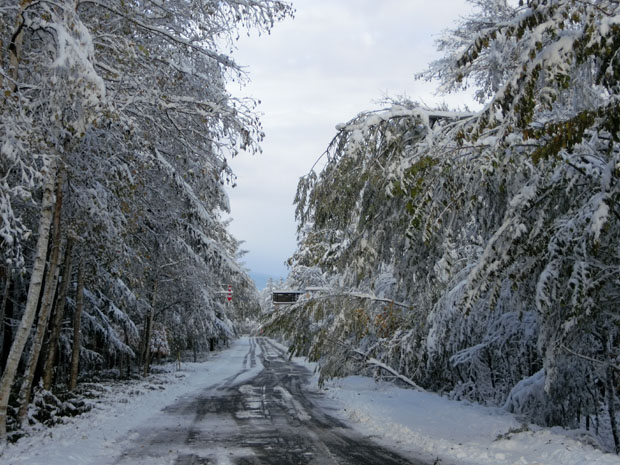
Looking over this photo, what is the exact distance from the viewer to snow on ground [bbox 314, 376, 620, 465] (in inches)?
320

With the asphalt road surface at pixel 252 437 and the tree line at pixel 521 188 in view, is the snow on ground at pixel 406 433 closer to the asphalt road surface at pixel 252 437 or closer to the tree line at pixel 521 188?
the asphalt road surface at pixel 252 437

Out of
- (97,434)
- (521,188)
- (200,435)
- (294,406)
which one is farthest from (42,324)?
(521,188)

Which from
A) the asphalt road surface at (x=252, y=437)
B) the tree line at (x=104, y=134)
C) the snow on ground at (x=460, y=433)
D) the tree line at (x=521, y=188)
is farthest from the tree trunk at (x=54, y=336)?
the tree line at (x=521, y=188)

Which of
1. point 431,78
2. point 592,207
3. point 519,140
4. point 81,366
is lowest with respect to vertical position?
point 81,366

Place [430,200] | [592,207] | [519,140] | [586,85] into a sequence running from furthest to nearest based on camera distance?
[586,85] < [430,200] < [519,140] < [592,207]

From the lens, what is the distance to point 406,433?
10789mm

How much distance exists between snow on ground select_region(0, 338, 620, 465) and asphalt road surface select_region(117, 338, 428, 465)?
0.46 meters

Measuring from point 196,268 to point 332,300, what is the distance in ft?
22.7

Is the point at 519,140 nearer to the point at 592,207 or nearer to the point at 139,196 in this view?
the point at 592,207

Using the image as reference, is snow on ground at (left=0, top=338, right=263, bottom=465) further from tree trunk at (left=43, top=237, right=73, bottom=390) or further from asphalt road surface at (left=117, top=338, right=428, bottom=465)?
tree trunk at (left=43, top=237, right=73, bottom=390)

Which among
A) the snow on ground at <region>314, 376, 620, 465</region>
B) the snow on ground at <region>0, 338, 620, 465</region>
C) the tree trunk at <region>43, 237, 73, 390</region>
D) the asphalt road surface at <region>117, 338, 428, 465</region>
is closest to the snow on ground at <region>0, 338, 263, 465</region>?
the snow on ground at <region>0, 338, 620, 465</region>

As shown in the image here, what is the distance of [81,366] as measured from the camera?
26812mm

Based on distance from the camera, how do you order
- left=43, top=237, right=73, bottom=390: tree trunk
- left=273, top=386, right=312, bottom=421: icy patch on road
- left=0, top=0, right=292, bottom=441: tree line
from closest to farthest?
left=0, top=0, right=292, bottom=441: tree line
left=43, top=237, right=73, bottom=390: tree trunk
left=273, top=386, right=312, bottom=421: icy patch on road

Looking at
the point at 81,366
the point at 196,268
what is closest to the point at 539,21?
the point at 196,268
